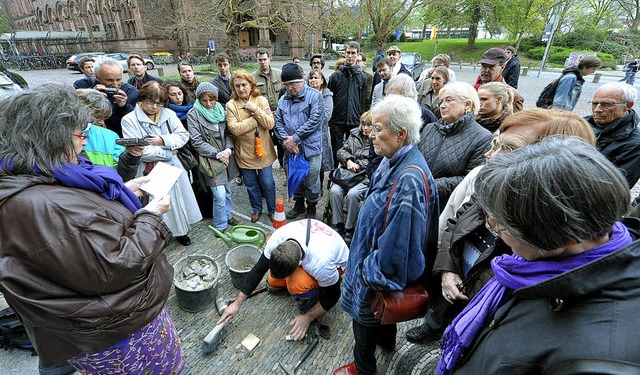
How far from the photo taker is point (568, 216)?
0.81 meters

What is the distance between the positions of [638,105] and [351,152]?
1354cm

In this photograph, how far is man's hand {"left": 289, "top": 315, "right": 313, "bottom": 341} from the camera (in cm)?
259

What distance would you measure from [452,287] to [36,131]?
2332 millimetres

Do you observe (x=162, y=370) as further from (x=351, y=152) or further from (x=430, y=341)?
(x=351, y=152)

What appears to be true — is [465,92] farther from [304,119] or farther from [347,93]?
[347,93]

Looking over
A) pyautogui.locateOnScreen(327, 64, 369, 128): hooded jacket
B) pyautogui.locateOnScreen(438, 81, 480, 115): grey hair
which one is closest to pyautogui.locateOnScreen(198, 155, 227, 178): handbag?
pyautogui.locateOnScreen(327, 64, 369, 128): hooded jacket

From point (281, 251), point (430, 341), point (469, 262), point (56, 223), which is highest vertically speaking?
point (56, 223)

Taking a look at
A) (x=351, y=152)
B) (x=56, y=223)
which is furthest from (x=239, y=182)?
(x=56, y=223)

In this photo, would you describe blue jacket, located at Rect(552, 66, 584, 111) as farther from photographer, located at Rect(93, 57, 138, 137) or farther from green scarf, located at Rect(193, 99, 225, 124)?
photographer, located at Rect(93, 57, 138, 137)

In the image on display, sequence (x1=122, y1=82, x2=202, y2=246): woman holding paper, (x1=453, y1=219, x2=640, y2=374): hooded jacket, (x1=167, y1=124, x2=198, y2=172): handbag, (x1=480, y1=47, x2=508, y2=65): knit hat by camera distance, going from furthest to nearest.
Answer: (x1=480, y1=47, x2=508, y2=65): knit hat → (x1=167, y1=124, x2=198, y2=172): handbag → (x1=122, y1=82, x2=202, y2=246): woman holding paper → (x1=453, y1=219, x2=640, y2=374): hooded jacket

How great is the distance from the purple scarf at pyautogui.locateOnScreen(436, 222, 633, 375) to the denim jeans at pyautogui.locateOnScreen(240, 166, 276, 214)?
3.34 m

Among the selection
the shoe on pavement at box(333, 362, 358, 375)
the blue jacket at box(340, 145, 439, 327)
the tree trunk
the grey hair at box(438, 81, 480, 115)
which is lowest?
the shoe on pavement at box(333, 362, 358, 375)

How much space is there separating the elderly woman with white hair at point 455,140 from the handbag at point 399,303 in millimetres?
1092

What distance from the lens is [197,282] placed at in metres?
2.86
